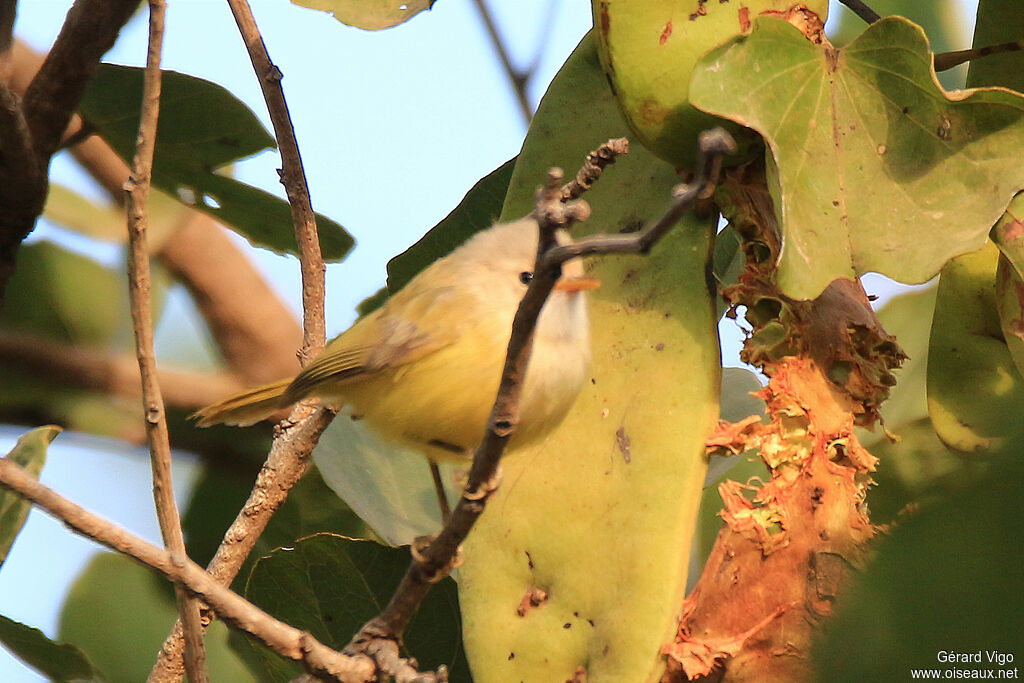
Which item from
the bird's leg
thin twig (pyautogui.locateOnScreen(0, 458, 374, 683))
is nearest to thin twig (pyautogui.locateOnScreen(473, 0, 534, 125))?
the bird's leg

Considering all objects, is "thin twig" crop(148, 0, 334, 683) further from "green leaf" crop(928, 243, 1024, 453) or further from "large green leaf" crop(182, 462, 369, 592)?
"green leaf" crop(928, 243, 1024, 453)

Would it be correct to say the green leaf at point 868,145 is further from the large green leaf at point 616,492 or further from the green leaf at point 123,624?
the green leaf at point 123,624

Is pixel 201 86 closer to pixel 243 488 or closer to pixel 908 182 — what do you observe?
pixel 243 488

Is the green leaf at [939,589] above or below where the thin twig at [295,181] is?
below

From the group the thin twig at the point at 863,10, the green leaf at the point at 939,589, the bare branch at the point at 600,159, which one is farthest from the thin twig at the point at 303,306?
the green leaf at the point at 939,589

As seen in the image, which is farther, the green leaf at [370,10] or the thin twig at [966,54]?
the green leaf at [370,10]

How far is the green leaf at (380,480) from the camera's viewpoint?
231cm

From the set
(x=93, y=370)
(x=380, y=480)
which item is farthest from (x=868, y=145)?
(x=93, y=370)

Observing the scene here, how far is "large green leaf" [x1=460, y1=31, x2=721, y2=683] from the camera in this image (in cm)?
153

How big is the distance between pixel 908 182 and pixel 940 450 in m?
0.69

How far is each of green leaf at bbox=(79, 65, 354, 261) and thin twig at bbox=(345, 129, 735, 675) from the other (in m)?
1.13

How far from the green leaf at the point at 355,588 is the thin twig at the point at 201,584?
546 millimetres

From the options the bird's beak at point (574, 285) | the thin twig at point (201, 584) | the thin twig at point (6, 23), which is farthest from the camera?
the thin twig at point (6, 23)

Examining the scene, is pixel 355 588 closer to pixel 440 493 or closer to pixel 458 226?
pixel 440 493
